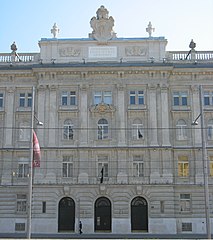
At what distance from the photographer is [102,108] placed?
44.1m

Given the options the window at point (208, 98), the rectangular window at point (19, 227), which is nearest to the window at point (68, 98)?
the rectangular window at point (19, 227)

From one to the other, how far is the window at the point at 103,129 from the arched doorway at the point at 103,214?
6.33 m

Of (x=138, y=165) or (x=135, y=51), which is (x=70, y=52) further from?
(x=138, y=165)

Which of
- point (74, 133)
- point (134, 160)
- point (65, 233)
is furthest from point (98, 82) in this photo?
point (65, 233)

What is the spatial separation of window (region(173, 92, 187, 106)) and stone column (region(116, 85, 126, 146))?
5612 millimetres

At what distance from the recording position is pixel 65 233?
41156 millimetres

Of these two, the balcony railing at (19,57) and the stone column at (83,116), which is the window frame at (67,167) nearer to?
the stone column at (83,116)

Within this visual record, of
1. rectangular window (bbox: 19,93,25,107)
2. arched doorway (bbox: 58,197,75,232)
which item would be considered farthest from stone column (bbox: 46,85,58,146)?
arched doorway (bbox: 58,197,75,232)

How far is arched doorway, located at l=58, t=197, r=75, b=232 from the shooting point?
41875 millimetres

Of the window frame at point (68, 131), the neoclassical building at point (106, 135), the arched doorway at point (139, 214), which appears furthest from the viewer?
the window frame at point (68, 131)

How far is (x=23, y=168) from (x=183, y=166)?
651 inches

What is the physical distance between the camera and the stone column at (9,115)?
1738 inches

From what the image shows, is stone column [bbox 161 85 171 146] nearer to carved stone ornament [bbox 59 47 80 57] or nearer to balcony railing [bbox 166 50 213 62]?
balcony railing [bbox 166 50 213 62]

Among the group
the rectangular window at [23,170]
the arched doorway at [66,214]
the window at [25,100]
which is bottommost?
the arched doorway at [66,214]
